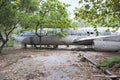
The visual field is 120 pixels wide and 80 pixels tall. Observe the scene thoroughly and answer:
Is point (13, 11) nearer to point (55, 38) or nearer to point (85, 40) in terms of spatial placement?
point (85, 40)

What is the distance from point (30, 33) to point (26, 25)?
7.04 meters

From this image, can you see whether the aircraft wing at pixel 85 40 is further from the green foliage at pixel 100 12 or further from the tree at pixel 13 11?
the green foliage at pixel 100 12

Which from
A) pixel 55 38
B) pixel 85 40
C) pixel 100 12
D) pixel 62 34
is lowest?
pixel 85 40

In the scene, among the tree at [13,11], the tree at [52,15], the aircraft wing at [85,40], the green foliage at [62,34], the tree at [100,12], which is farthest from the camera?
the green foliage at [62,34]

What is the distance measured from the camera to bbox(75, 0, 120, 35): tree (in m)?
13.1

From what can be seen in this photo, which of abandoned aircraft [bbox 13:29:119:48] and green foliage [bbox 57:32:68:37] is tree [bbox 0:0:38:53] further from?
abandoned aircraft [bbox 13:29:119:48]

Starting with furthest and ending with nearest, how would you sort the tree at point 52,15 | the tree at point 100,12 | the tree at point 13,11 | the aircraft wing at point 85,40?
the tree at point 52,15
the aircraft wing at point 85,40
the tree at point 13,11
the tree at point 100,12

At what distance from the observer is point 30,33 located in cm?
3475

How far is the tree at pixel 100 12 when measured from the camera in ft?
43.1

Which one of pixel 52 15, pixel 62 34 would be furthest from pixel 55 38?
pixel 52 15

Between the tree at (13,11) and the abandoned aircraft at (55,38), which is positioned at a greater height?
the tree at (13,11)

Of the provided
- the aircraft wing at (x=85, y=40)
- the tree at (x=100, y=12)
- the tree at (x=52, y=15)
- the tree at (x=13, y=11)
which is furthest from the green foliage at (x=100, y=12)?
the tree at (x=52, y=15)

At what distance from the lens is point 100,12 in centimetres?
1389

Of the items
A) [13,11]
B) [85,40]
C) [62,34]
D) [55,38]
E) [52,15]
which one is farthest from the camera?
[55,38]
